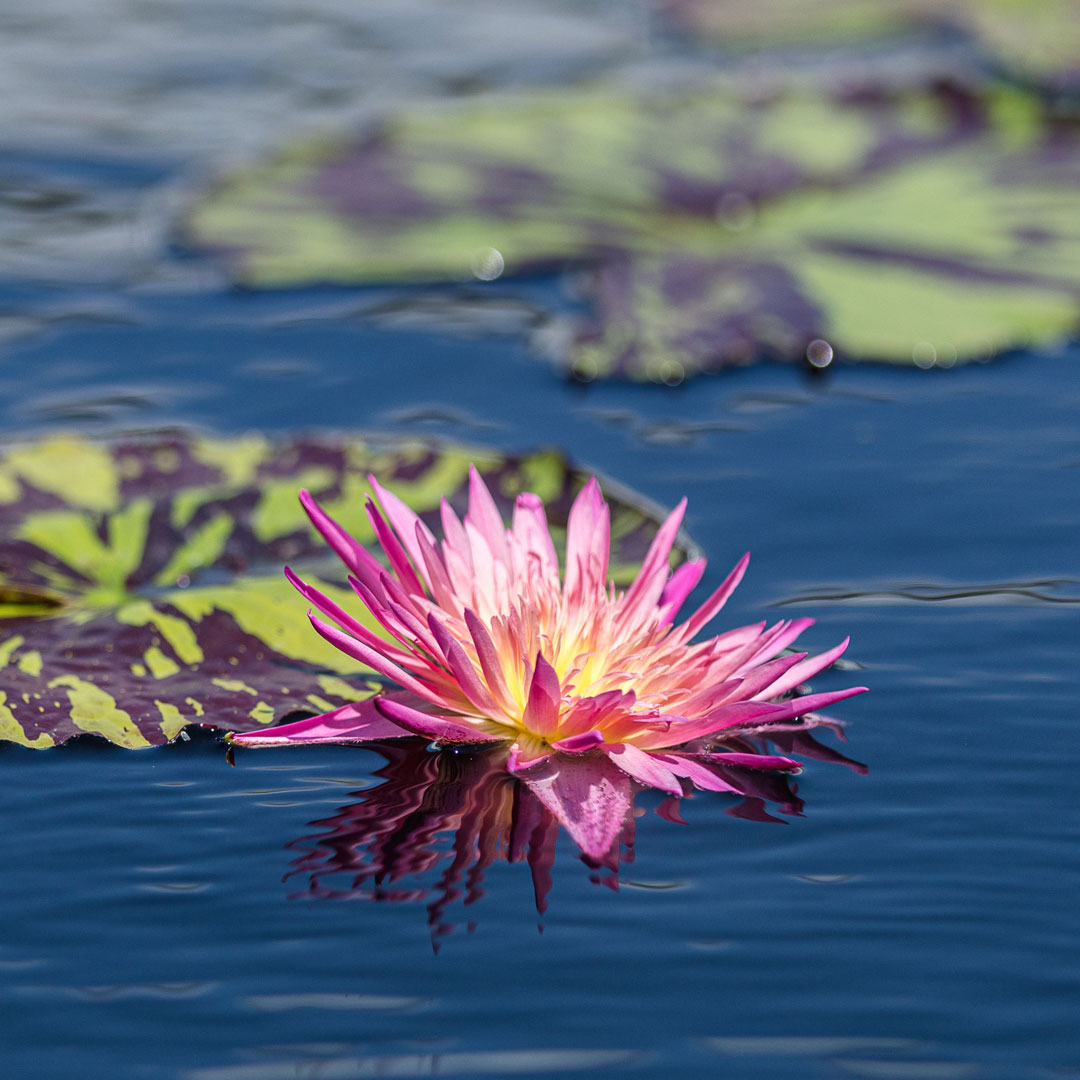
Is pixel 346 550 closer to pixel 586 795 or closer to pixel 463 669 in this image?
pixel 463 669

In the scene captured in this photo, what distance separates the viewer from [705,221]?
4516mm

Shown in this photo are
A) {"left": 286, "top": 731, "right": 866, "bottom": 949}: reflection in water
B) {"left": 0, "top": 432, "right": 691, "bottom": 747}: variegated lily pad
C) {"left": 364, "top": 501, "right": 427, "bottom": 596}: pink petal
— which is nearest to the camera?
{"left": 286, "top": 731, "right": 866, "bottom": 949}: reflection in water

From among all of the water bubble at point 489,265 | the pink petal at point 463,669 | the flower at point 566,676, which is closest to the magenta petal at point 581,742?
the flower at point 566,676

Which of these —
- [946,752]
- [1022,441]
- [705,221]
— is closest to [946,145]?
[705,221]

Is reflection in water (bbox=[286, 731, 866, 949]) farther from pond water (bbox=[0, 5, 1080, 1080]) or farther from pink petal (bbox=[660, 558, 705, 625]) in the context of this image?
pink petal (bbox=[660, 558, 705, 625])

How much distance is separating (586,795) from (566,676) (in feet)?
0.53

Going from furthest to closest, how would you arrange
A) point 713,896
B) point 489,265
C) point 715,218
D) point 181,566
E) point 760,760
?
point 715,218, point 489,265, point 181,566, point 760,760, point 713,896

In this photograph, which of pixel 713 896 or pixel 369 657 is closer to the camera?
pixel 713 896

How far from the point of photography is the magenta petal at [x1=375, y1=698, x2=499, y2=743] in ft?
6.00

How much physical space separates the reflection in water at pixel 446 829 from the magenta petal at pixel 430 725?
0.17 feet

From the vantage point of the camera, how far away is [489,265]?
430 centimetres

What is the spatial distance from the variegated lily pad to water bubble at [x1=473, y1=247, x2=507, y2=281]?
4.90ft

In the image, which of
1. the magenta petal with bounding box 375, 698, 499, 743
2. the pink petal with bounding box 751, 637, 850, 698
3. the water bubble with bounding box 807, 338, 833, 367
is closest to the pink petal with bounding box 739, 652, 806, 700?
the pink petal with bounding box 751, 637, 850, 698

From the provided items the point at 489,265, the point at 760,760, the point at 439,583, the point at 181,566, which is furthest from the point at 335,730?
the point at 489,265
